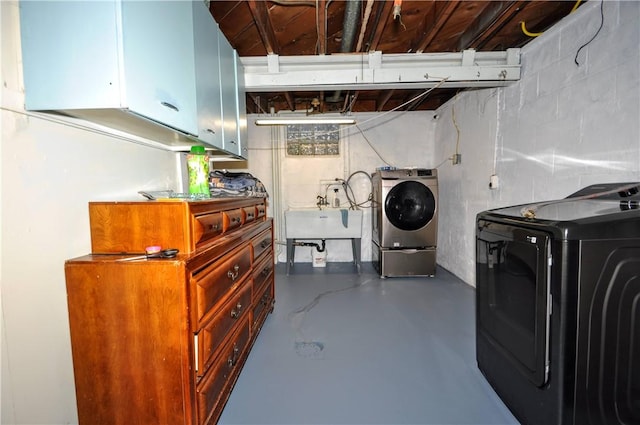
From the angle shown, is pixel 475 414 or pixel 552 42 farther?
pixel 552 42

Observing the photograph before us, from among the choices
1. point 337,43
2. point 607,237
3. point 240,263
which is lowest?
point 240,263

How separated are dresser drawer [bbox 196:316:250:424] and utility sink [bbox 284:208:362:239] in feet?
6.94

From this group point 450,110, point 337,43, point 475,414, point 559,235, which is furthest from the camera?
point 450,110

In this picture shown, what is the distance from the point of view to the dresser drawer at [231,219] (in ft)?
4.70

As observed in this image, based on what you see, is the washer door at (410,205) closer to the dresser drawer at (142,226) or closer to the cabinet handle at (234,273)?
the cabinet handle at (234,273)

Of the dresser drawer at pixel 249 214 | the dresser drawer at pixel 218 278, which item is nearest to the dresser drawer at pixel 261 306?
the dresser drawer at pixel 218 278

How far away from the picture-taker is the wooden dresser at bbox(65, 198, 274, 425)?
0.94 m

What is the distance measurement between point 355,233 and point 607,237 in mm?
2760

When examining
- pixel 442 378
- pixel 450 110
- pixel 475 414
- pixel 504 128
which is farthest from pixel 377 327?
pixel 450 110

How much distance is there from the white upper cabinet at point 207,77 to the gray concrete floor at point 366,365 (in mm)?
1548

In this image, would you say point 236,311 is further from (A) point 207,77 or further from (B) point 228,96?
(B) point 228,96

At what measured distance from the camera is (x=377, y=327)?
222cm

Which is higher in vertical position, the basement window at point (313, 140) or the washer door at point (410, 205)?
the basement window at point (313, 140)

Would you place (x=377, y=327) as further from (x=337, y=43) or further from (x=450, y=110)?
(x=450, y=110)
